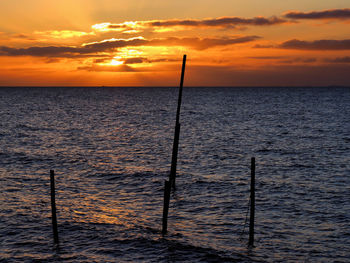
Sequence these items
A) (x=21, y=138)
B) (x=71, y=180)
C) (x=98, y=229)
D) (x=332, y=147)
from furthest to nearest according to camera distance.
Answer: (x=21, y=138)
(x=332, y=147)
(x=71, y=180)
(x=98, y=229)

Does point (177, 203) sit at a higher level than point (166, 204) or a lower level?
lower

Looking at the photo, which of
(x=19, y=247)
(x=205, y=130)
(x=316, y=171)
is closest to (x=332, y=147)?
(x=316, y=171)

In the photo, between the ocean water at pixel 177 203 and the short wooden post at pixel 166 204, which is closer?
the ocean water at pixel 177 203

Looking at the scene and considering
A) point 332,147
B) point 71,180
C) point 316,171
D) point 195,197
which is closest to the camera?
point 195,197

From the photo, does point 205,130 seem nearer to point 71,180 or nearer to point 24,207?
point 71,180

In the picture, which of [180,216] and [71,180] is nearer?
[180,216]

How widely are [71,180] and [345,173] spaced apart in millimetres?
23389

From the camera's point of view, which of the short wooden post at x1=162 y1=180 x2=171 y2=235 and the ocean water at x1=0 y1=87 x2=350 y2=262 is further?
the short wooden post at x1=162 y1=180 x2=171 y2=235

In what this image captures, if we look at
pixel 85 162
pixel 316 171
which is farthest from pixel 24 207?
pixel 316 171

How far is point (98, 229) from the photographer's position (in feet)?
71.0

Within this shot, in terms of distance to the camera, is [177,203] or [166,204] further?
[177,203]

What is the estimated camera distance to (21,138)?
57.6 meters

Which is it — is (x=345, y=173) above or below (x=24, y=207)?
above

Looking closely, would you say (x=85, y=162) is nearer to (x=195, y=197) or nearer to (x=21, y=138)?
(x=195, y=197)
